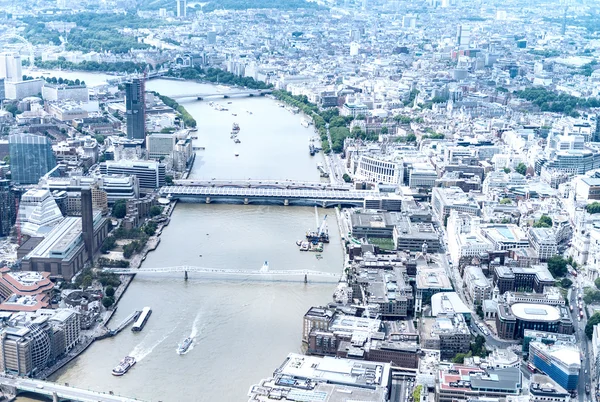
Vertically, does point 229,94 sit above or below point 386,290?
above

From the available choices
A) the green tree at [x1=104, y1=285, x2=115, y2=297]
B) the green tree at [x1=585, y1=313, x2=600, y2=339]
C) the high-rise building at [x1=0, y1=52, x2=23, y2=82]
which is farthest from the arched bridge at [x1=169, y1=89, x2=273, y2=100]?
the green tree at [x1=585, y1=313, x2=600, y2=339]

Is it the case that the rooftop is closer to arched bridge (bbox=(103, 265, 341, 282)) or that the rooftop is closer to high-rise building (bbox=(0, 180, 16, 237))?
arched bridge (bbox=(103, 265, 341, 282))

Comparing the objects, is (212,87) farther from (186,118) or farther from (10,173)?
(10,173)

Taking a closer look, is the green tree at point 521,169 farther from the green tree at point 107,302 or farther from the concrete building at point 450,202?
the green tree at point 107,302

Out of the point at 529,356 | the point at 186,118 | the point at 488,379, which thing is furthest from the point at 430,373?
the point at 186,118

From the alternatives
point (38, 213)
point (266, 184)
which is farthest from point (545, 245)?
point (38, 213)

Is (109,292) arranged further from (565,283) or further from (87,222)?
(565,283)

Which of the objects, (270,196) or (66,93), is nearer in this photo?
(270,196)
